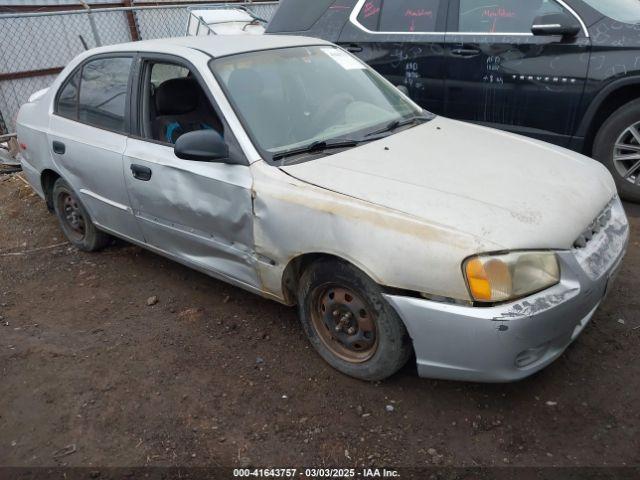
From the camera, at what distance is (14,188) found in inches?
269

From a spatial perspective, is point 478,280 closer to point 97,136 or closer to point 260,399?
point 260,399

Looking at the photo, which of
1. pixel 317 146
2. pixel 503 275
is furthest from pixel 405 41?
pixel 503 275

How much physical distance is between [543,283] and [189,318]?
2269 mm

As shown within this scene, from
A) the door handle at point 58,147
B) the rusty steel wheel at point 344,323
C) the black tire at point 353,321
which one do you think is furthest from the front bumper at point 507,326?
the door handle at point 58,147

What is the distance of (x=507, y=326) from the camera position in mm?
2312

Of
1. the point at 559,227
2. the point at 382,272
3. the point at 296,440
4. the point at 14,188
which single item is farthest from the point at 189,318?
the point at 14,188

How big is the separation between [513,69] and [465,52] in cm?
47

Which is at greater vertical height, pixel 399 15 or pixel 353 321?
pixel 399 15

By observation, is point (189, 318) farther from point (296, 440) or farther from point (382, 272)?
point (382, 272)

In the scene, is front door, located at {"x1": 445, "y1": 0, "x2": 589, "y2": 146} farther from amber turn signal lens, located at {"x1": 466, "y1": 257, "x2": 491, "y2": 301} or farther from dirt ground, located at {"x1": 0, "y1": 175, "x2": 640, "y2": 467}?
amber turn signal lens, located at {"x1": 466, "y1": 257, "x2": 491, "y2": 301}

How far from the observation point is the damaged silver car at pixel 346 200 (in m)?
2.40

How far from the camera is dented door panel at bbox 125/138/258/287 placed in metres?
3.09

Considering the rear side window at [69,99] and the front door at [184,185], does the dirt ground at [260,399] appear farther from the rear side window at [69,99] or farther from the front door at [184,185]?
the rear side window at [69,99]

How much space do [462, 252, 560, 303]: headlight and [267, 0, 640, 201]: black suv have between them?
2.82 meters
